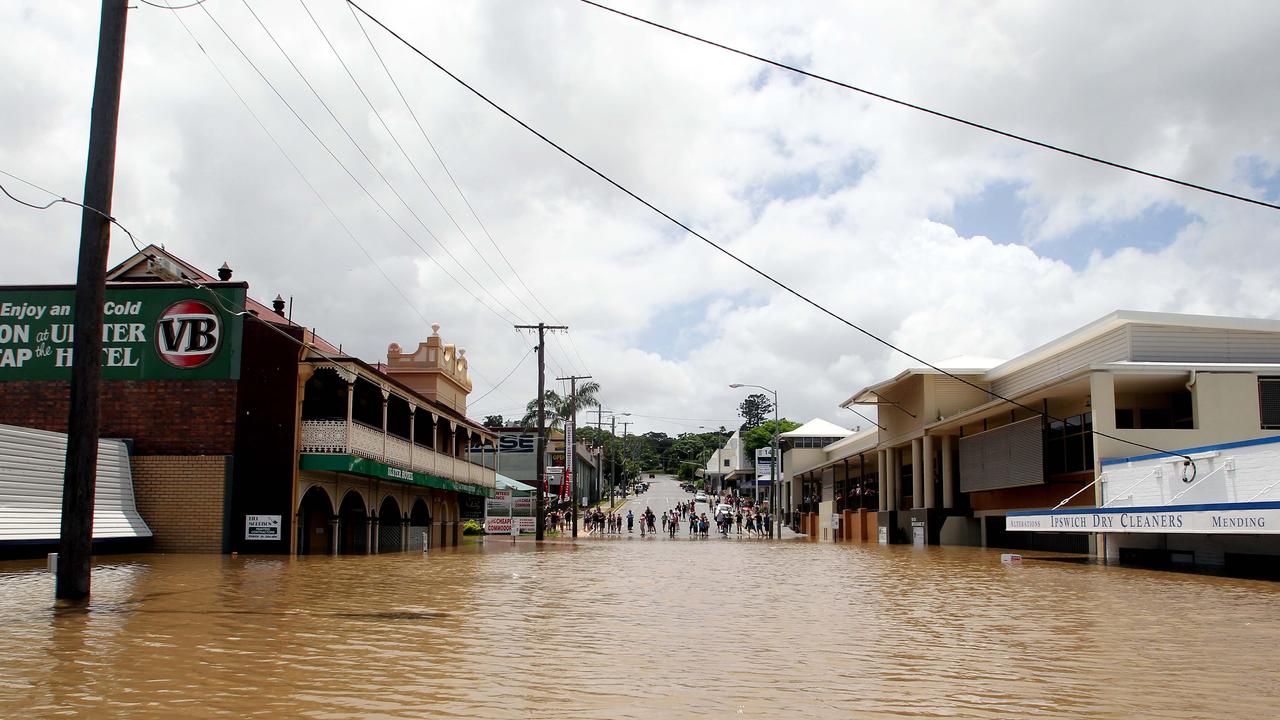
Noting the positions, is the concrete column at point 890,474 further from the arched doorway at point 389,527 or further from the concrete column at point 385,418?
the concrete column at point 385,418

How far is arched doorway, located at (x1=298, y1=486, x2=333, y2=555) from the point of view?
102 feet

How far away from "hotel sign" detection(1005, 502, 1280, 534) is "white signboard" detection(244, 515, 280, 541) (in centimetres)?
2182

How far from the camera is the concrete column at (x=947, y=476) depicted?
45906 mm

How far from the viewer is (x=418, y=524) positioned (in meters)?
43.6

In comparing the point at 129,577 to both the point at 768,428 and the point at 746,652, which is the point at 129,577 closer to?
the point at 746,652

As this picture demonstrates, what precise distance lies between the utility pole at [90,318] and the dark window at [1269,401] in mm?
29901

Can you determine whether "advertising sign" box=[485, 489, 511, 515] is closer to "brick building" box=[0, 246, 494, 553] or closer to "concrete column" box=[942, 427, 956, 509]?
"concrete column" box=[942, 427, 956, 509]

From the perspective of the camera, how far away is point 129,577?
18.5 metres

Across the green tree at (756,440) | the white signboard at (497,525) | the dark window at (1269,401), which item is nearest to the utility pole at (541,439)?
the white signboard at (497,525)

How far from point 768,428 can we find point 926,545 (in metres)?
98.9

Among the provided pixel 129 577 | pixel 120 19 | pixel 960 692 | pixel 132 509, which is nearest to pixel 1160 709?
pixel 960 692

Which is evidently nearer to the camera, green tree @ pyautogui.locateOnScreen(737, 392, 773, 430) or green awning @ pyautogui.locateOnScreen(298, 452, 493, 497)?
green awning @ pyautogui.locateOnScreen(298, 452, 493, 497)

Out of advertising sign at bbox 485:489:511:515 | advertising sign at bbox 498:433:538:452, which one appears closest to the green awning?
advertising sign at bbox 485:489:511:515

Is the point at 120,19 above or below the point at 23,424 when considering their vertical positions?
above
